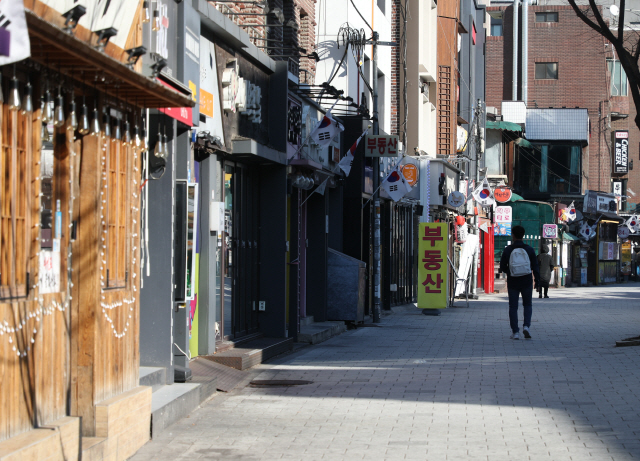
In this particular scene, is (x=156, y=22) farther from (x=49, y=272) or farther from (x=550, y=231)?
(x=550, y=231)

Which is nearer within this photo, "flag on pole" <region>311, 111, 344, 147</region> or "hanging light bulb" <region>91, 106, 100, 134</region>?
"hanging light bulb" <region>91, 106, 100, 134</region>

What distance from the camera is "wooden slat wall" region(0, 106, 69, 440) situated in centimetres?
540

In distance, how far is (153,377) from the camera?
343 inches

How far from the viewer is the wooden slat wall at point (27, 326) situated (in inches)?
213

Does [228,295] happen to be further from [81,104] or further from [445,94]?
[445,94]

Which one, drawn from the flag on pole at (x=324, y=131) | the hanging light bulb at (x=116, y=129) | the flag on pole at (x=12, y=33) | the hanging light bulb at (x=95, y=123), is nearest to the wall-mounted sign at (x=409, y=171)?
the flag on pole at (x=324, y=131)

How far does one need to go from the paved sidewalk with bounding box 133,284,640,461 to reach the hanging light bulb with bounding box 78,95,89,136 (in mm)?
2488

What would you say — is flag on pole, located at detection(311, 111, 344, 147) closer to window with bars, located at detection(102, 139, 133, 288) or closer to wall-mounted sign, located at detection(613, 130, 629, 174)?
window with bars, located at detection(102, 139, 133, 288)

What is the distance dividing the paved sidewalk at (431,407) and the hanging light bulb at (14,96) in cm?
293

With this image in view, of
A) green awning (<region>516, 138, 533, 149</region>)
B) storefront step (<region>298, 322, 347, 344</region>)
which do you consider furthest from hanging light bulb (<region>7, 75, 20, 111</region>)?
green awning (<region>516, 138, 533, 149</region>)

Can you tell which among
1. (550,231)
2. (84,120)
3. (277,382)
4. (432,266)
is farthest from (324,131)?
(550,231)

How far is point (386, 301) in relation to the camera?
80.2 feet

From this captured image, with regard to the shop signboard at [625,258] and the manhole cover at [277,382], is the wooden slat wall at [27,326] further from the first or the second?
the shop signboard at [625,258]

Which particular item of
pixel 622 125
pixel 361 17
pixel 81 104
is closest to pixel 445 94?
pixel 361 17
